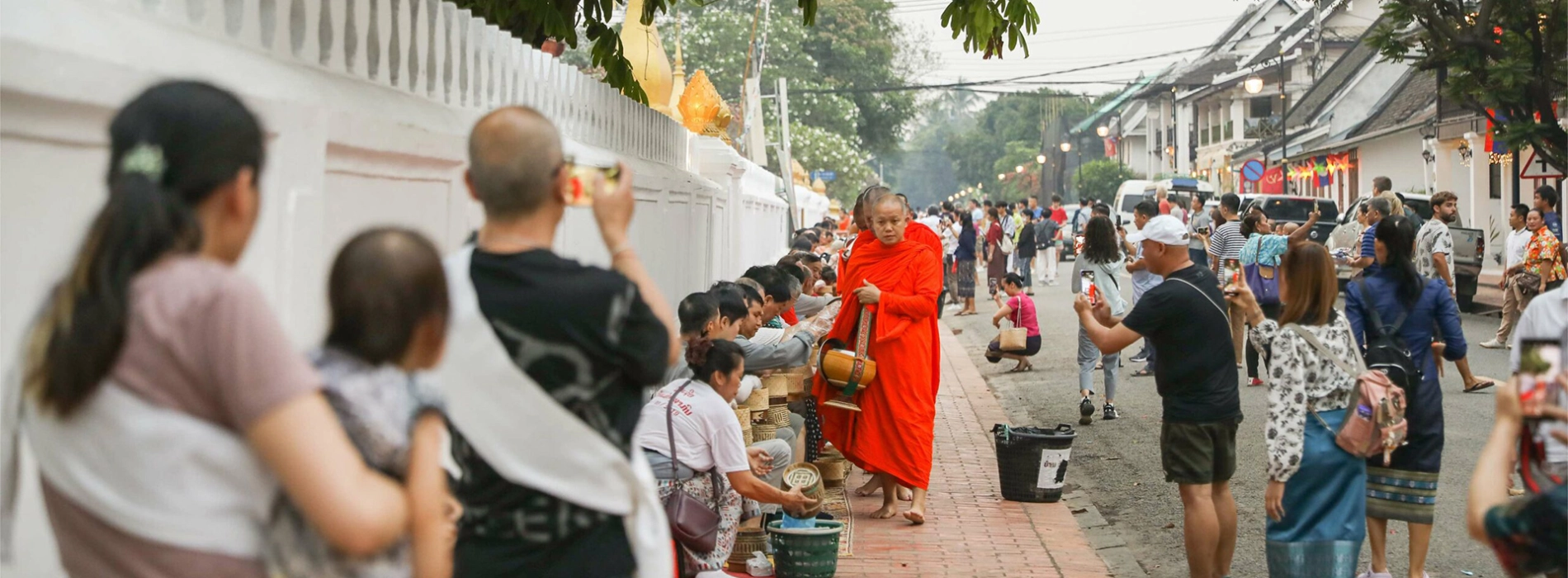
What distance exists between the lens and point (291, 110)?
3.43m

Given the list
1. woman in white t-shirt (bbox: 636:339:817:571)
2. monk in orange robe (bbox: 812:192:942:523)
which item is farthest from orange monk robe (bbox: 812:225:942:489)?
woman in white t-shirt (bbox: 636:339:817:571)

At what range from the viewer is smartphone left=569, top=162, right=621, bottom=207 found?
3.13 metres

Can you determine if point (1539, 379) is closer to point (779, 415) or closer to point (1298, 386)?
point (1298, 386)

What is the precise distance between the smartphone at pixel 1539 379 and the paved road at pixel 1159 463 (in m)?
3.84

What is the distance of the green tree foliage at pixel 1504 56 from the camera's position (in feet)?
62.5

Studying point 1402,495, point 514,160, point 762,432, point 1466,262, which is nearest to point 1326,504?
point 1402,495

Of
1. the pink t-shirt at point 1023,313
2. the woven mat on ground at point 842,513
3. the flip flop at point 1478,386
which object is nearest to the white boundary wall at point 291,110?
the woven mat on ground at point 842,513

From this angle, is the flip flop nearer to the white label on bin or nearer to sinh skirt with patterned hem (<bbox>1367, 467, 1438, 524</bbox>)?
the white label on bin

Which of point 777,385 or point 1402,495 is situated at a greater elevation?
point 777,385

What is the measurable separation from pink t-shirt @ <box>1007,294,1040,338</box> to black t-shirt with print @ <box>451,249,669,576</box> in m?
10.8

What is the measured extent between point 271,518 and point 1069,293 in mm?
27225

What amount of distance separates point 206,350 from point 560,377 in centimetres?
105

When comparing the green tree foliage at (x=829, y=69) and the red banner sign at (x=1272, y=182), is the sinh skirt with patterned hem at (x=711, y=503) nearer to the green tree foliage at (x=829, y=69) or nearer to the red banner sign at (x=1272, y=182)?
the green tree foliage at (x=829, y=69)

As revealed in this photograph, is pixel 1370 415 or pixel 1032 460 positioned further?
pixel 1032 460
